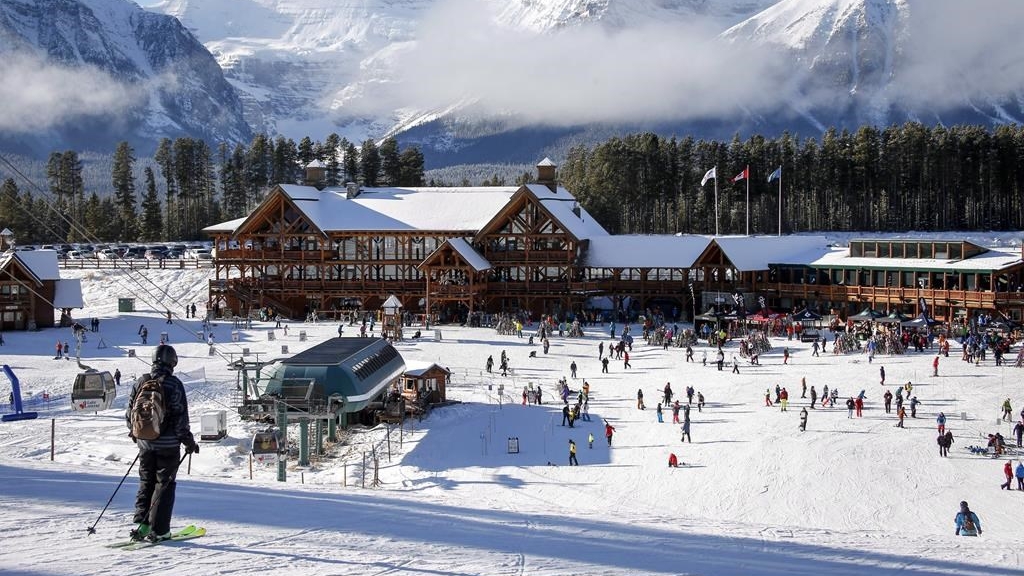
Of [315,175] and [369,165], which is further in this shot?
[369,165]

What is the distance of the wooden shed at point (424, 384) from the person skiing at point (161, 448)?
67.5 feet

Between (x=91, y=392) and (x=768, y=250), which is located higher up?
(x=768, y=250)

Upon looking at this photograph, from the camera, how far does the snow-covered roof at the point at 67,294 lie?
155 feet

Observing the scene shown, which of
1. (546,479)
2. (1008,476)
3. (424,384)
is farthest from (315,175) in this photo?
(1008,476)

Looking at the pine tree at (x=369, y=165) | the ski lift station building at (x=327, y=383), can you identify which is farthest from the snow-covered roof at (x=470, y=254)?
the pine tree at (x=369, y=165)

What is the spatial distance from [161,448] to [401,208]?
47.4 meters

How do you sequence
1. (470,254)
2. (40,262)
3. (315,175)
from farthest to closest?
(315,175), (470,254), (40,262)

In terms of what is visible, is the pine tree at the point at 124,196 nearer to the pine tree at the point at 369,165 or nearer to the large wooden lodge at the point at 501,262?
the pine tree at the point at 369,165

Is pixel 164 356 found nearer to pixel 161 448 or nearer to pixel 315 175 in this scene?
pixel 161 448

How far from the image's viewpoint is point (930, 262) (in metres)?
46.1

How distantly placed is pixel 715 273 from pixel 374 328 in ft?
59.3

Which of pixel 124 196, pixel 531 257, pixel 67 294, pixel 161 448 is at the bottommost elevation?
pixel 161 448

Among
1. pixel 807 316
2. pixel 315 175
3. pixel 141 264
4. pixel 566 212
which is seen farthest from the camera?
pixel 141 264

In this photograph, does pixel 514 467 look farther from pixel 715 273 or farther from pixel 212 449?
pixel 715 273
